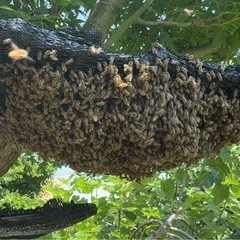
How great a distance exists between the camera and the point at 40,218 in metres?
1.30

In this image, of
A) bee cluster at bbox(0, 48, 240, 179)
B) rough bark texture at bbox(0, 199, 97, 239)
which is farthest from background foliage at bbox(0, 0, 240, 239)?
bee cluster at bbox(0, 48, 240, 179)

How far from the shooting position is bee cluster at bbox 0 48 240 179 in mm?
973

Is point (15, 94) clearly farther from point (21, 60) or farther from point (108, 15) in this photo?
point (108, 15)

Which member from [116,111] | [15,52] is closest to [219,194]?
[116,111]

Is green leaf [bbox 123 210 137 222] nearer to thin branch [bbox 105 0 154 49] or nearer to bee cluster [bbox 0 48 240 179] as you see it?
thin branch [bbox 105 0 154 49]

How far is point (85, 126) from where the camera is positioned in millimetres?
1003

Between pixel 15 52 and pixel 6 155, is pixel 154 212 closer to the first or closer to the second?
pixel 6 155

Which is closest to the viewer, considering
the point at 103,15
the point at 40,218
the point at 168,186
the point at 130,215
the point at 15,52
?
the point at 15,52

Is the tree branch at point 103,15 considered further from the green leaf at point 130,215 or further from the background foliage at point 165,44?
the green leaf at point 130,215

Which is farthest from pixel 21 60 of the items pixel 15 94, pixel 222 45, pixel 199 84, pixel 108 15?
pixel 222 45

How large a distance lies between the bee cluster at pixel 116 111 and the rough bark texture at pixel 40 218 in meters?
0.25

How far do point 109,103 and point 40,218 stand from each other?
431 mm

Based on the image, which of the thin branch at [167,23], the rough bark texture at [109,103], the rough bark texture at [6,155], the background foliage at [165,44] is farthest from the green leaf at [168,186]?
the rough bark texture at [109,103]

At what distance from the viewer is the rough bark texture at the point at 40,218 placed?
A: 1.25 metres
